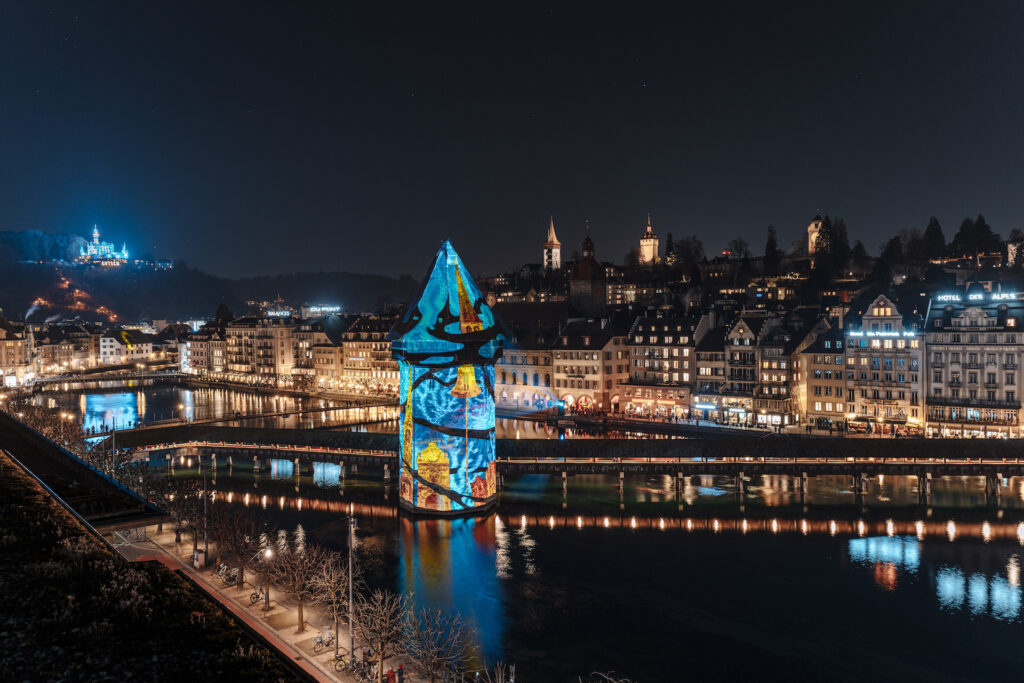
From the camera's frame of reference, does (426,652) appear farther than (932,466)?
No

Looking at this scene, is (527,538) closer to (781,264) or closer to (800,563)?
(800,563)

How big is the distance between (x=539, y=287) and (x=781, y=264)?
39647 mm

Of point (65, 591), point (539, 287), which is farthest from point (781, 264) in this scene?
point (65, 591)

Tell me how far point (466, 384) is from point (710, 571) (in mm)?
13365

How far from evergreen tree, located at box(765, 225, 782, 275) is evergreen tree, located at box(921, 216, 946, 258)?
20365 mm

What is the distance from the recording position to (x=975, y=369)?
1930 inches

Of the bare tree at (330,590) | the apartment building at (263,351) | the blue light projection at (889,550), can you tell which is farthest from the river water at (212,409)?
the bare tree at (330,590)

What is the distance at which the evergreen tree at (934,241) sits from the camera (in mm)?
105750

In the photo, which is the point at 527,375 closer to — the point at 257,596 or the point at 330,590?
the point at 257,596

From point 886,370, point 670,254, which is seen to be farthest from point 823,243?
point 886,370

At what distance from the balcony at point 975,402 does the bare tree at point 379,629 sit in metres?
42.8

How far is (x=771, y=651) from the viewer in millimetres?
21391

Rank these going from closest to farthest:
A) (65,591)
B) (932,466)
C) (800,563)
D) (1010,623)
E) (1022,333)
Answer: (65,591) → (1010,623) → (800,563) → (932,466) → (1022,333)

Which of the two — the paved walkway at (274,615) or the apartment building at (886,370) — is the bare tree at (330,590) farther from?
the apartment building at (886,370)
